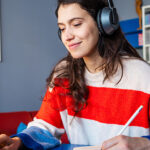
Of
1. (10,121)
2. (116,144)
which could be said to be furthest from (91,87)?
(10,121)

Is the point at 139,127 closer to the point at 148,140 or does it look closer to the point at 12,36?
the point at 148,140

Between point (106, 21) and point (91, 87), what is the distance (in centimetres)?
29

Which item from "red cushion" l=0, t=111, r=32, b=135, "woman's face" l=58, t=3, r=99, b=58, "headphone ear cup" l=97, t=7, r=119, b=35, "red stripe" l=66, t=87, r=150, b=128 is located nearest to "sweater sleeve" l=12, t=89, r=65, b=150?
"red stripe" l=66, t=87, r=150, b=128

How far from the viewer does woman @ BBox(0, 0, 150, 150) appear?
3.05ft

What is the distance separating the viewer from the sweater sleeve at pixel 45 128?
86cm

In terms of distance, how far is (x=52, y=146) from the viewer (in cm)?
90

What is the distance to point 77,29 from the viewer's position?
0.92m

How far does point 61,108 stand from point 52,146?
0.21 meters

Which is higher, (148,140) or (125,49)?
(125,49)

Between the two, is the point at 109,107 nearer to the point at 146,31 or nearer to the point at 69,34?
the point at 69,34

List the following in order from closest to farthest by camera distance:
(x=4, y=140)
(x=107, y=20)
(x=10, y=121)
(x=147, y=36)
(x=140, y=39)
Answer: (x=4, y=140) < (x=107, y=20) < (x=10, y=121) < (x=147, y=36) < (x=140, y=39)

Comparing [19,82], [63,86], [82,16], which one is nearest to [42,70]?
[19,82]

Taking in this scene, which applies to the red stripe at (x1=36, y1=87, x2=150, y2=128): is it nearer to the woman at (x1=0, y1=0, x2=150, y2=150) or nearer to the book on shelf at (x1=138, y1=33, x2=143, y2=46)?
the woman at (x1=0, y1=0, x2=150, y2=150)

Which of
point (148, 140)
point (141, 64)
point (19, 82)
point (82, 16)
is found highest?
point (82, 16)
